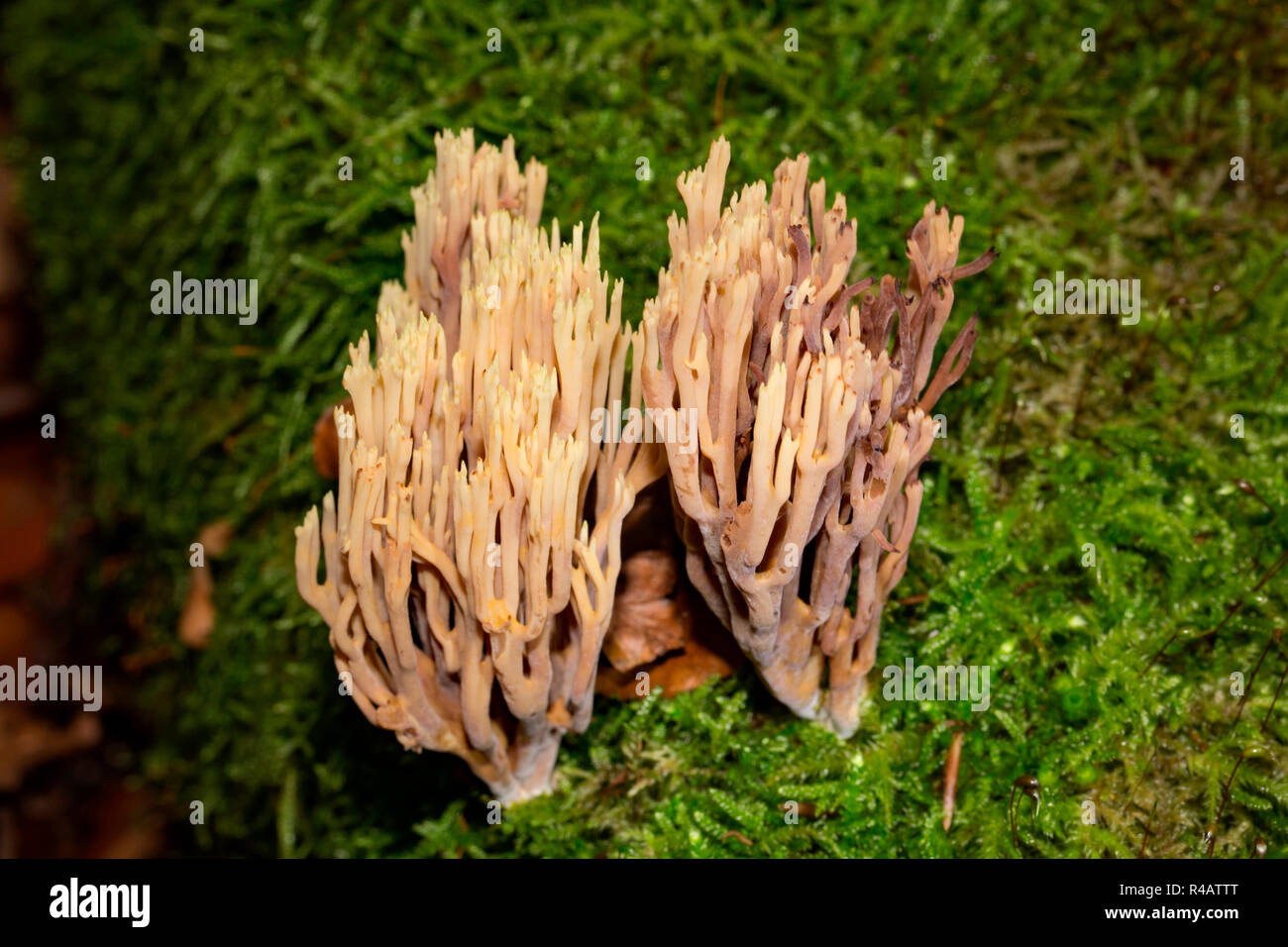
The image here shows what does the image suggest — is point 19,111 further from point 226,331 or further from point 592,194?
point 592,194

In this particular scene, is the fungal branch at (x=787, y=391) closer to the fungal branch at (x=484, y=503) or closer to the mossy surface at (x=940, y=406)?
the fungal branch at (x=484, y=503)

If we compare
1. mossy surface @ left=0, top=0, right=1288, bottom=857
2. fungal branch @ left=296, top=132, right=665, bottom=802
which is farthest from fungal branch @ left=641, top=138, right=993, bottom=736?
mossy surface @ left=0, top=0, right=1288, bottom=857

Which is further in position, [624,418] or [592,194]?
[592,194]

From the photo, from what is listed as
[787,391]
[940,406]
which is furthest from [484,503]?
[940,406]


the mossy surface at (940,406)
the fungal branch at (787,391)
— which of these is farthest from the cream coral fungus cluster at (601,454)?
the mossy surface at (940,406)

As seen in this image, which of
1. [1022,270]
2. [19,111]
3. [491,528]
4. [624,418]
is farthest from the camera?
[19,111]

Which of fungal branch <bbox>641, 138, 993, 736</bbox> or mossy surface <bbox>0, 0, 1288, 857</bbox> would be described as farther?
mossy surface <bbox>0, 0, 1288, 857</bbox>

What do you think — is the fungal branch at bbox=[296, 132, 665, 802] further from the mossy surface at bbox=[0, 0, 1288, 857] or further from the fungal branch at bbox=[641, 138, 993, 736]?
the mossy surface at bbox=[0, 0, 1288, 857]

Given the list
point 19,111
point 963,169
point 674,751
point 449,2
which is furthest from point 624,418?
point 19,111
